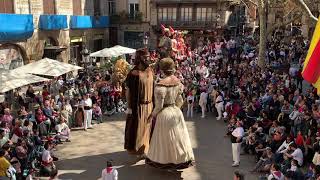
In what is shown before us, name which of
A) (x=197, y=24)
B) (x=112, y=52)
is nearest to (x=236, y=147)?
(x=112, y=52)

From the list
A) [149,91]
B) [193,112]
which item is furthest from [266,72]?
[149,91]

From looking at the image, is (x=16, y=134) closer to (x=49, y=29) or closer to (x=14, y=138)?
(x=14, y=138)

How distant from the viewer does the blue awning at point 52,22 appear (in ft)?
85.0

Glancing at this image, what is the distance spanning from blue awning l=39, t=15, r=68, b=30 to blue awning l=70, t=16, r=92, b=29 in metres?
1.33

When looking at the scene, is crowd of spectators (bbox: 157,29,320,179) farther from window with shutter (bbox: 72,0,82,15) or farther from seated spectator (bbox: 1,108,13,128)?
window with shutter (bbox: 72,0,82,15)

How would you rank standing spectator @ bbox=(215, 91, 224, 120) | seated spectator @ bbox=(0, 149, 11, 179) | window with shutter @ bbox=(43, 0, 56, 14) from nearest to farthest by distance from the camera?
seated spectator @ bbox=(0, 149, 11, 179) → standing spectator @ bbox=(215, 91, 224, 120) → window with shutter @ bbox=(43, 0, 56, 14)

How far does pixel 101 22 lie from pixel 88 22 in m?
3.76

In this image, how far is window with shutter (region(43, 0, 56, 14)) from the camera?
87.8 ft

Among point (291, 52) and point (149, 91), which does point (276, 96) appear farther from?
point (291, 52)

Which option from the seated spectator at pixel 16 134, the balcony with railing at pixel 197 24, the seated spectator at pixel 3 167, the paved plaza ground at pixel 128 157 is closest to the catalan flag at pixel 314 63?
the paved plaza ground at pixel 128 157

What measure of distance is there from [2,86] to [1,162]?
4686 millimetres

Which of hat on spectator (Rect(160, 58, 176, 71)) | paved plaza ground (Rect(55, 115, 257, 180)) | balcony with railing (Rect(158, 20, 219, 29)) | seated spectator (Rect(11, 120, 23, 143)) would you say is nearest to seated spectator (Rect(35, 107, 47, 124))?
paved plaza ground (Rect(55, 115, 257, 180))

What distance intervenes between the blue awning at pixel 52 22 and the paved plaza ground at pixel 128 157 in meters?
12.6

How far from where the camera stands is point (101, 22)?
121 ft
